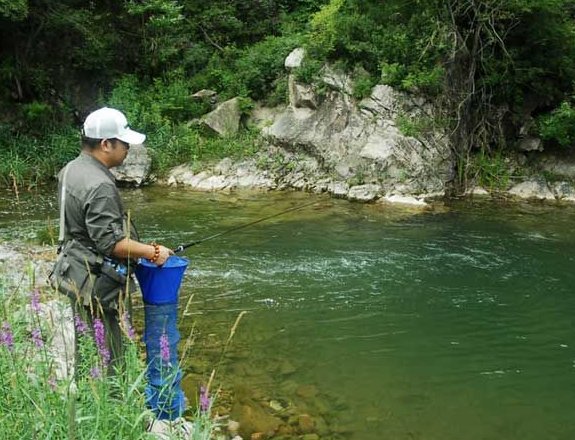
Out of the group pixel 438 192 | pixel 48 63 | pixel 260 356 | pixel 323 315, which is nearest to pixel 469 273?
pixel 323 315

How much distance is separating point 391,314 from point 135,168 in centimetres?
905

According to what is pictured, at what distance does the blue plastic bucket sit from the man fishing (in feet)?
0.27

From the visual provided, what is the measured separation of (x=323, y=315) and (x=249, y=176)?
7.55 m

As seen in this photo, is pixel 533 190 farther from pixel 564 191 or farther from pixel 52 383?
pixel 52 383

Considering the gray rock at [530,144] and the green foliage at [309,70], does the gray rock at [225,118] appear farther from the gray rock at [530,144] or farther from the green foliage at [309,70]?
the gray rock at [530,144]

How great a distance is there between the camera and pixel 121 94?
607 inches

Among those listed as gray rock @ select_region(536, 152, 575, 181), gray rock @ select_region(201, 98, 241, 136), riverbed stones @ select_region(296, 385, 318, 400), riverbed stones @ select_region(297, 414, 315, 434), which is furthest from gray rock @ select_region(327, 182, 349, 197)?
riverbed stones @ select_region(297, 414, 315, 434)

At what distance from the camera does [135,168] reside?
44.2 feet

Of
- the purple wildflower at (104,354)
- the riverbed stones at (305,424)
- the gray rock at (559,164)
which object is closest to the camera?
the purple wildflower at (104,354)

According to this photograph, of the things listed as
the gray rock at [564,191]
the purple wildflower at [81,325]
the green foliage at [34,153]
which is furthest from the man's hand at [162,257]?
the green foliage at [34,153]

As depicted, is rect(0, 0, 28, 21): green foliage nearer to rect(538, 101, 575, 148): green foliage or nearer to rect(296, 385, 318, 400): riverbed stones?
rect(538, 101, 575, 148): green foliage

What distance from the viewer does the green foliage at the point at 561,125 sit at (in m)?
11.6

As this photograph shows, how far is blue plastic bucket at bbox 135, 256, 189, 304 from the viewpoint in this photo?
3.19 metres

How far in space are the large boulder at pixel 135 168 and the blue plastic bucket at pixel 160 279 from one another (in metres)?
10.4
